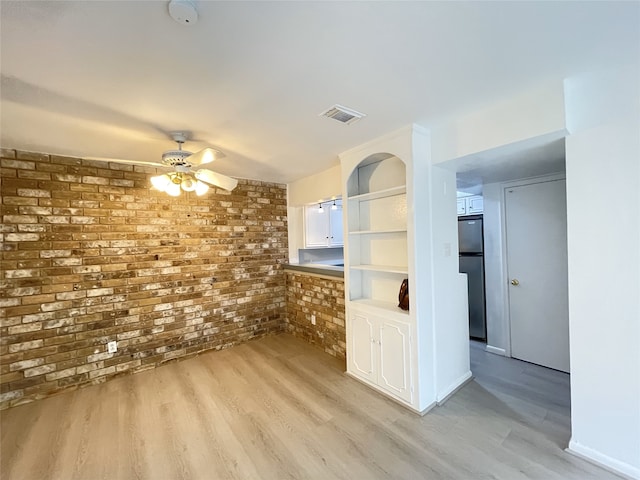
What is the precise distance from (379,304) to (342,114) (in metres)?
1.84

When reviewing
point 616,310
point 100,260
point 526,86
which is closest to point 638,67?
point 526,86

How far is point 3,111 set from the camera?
1865mm

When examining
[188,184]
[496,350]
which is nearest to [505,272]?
[496,350]

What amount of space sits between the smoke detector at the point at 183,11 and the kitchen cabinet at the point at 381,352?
95.9 inches

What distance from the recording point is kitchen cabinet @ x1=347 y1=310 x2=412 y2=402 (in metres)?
2.42

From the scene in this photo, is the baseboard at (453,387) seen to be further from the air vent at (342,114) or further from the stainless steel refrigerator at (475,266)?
the air vent at (342,114)

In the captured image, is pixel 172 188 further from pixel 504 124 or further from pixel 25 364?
pixel 504 124

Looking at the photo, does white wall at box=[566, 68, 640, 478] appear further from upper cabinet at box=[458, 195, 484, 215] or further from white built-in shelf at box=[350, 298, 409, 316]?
upper cabinet at box=[458, 195, 484, 215]

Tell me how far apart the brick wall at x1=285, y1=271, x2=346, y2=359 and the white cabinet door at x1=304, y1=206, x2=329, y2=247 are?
63 cm

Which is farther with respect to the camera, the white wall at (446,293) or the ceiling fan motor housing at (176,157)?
the white wall at (446,293)

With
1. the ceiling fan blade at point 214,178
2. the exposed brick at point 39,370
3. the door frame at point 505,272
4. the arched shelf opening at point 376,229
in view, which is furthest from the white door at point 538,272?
the exposed brick at point 39,370

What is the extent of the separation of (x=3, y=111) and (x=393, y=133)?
2.83 metres

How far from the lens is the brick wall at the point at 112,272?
8.48ft

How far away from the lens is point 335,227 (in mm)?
4680
